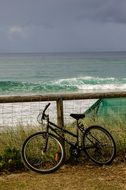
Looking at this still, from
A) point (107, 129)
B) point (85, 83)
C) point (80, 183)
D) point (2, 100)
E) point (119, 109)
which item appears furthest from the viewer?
point (85, 83)

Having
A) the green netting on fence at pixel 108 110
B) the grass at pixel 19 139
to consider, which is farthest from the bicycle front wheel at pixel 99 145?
the green netting on fence at pixel 108 110

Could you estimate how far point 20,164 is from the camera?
7398 millimetres

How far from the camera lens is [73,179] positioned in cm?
679

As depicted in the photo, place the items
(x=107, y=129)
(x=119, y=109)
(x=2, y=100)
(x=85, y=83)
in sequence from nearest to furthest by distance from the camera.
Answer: (x=2, y=100)
(x=107, y=129)
(x=119, y=109)
(x=85, y=83)

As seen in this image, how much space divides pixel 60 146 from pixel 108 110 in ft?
7.18

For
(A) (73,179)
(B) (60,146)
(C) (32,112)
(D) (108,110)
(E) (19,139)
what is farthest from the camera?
(C) (32,112)

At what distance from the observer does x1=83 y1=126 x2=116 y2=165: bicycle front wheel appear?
748 centimetres

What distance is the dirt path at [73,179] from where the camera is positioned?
6441mm

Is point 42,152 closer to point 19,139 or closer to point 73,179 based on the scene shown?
point 19,139

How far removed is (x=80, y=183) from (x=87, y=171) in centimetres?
62

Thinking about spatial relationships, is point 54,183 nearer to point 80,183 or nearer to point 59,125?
point 80,183

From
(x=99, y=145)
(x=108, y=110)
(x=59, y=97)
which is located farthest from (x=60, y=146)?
(x=108, y=110)

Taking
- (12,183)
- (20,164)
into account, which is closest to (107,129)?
(20,164)

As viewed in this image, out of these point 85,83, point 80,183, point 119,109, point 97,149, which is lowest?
point 80,183
